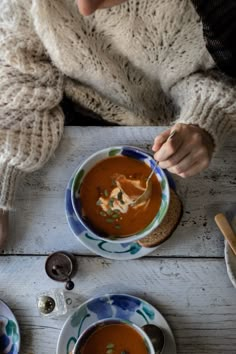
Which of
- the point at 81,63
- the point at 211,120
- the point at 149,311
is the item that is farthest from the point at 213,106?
the point at 149,311

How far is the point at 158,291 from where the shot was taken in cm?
100

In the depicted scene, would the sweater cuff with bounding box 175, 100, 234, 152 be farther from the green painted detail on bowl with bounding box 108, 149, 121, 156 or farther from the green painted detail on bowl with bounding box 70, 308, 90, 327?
the green painted detail on bowl with bounding box 70, 308, 90, 327

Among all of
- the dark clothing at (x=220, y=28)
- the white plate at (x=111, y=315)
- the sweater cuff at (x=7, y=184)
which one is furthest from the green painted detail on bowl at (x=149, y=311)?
the dark clothing at (x=220, y=28)

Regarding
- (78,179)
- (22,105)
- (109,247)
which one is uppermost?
(22,105)

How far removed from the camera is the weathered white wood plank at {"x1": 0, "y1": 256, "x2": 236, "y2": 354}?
99 centimetres

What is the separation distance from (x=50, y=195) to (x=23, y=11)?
0.34 meters

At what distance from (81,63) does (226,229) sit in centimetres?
41

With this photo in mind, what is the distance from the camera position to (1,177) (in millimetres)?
1009

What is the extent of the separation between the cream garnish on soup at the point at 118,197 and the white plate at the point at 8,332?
23cm

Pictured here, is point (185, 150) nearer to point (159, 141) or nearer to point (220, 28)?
point (159, 141)

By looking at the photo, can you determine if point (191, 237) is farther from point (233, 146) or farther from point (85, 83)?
point (85, 83)

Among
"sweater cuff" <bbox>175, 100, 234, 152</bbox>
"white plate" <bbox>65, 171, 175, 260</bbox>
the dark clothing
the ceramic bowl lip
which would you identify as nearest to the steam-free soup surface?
the ceramic bowl lip

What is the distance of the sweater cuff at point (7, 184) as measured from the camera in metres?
1.01

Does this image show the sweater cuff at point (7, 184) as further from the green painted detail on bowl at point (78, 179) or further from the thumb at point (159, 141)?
the thumb at point (159, 141)
